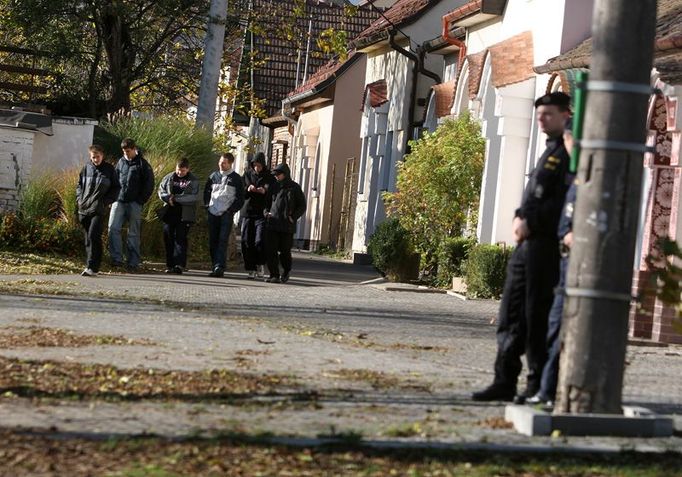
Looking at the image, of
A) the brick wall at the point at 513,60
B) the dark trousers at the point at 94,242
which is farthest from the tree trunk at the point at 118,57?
the dark trousers at the point at 94,242

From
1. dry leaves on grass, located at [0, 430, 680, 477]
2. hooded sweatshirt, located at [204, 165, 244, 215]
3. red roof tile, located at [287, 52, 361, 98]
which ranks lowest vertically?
dry leaves on grass, located at [0, 430, 680, 477]

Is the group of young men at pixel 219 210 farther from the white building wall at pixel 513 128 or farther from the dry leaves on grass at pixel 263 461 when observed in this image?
the dry leaves on grass at pixel 263 461

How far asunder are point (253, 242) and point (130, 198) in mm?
2069

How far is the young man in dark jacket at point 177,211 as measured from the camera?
23531 millimetres

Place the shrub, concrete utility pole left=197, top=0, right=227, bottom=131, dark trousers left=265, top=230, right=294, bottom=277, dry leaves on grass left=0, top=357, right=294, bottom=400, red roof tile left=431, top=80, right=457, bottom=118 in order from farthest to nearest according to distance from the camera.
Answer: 1. concrete utility pole left=197, top=0, right=227, bottom=131
2. red roof tile left=431, top=80, right=457, bottom=118
3. the shrub
4. dark trousers left=265, top=230, right=294, bottom=277
5. dry leaves on grass left=0, top=357, right=294, bottom=400

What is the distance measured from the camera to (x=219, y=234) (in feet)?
76.8

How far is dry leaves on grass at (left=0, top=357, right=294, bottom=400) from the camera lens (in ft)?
29.0

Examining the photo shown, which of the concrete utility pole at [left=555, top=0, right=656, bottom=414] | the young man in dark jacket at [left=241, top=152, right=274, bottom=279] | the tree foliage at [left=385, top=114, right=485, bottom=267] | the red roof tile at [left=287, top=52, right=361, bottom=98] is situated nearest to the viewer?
the concrete utility pole at [left=555, top=0, right=656, bottom=414]

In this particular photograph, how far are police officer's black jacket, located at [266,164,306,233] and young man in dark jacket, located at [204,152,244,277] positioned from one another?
20.3 inches

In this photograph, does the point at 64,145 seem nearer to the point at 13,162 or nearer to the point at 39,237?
the point at 13,162

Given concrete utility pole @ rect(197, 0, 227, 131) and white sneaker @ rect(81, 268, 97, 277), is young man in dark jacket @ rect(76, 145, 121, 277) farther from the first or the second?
concrete utility pole @ rect(197, 0, 227, 131)

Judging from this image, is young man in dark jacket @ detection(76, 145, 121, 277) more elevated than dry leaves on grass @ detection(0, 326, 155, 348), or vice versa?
young man in dark jacket @ detection(76, 145, 121, 277)

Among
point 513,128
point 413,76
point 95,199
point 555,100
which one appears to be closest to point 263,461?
point 555,100

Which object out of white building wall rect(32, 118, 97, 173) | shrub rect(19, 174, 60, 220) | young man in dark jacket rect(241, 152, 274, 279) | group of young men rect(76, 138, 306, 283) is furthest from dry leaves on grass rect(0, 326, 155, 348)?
white building wall rect(32, 118, 97, 173)
